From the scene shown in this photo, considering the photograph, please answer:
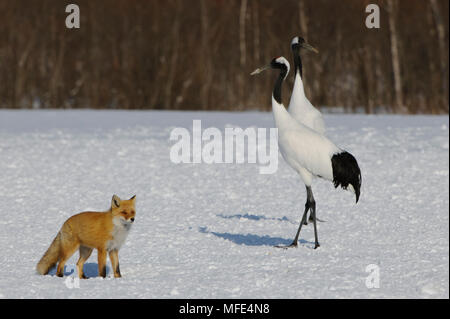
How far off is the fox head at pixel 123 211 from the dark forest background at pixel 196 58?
12.3m

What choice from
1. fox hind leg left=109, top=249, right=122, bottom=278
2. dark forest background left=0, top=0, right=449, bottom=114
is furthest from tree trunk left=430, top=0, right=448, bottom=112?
fox hind leg left=109, top=249, right=122, bottom=278

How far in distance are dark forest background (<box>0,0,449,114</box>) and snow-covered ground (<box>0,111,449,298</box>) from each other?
4.09 meters

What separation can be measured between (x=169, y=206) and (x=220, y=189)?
1.07 meters

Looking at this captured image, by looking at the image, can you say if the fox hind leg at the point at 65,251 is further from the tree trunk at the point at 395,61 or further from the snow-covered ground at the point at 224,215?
the tree trunk at the point at 395,61

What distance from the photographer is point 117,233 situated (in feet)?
19.4

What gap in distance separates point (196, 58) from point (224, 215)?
10.9 meters

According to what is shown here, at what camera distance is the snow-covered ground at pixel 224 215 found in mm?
5938

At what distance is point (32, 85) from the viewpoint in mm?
18938

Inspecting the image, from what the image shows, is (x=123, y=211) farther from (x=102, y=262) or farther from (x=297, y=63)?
(x=297, y=63)

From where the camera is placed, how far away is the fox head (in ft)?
19.2

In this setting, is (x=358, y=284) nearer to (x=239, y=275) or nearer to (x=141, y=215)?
(x=239, y=275)

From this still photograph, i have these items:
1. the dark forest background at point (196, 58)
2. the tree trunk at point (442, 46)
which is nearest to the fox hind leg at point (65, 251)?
the dark forest background at point (196, 58)

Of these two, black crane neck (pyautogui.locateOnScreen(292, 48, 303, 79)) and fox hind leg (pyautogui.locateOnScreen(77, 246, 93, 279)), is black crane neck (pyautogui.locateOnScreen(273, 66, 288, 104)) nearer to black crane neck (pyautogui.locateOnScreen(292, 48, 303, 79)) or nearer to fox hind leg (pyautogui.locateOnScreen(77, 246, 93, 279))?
black crane neck (pyautogui.locateOnScreen(292, 48, 303, 79))
